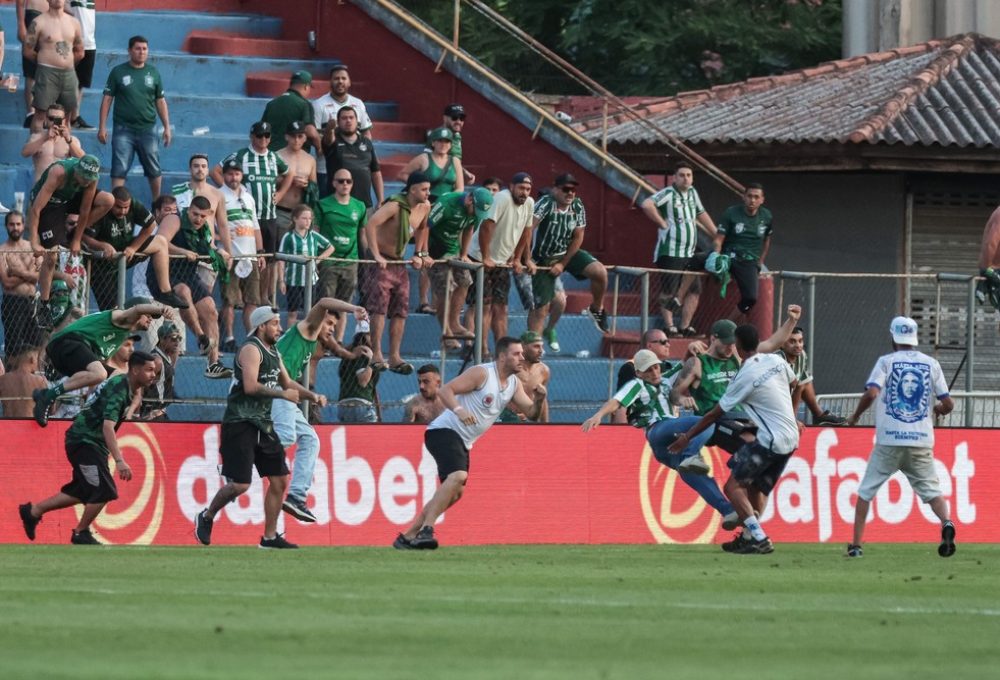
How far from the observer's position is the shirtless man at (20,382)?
59.7ft

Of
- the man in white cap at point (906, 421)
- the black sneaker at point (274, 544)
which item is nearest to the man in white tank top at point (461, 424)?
the black sneaker at point (274, 544)

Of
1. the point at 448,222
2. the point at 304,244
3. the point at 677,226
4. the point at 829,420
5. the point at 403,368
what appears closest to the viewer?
the point at 304,244

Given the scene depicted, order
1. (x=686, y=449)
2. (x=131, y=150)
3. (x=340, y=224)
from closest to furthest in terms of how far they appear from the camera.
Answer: (x=686, y=449)
(x=340, y=224)
(x=131, y=150)

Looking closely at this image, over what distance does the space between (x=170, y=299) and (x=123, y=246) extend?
678 mm

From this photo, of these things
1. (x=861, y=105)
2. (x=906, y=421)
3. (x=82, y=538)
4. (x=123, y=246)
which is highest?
(x=861, y=105)

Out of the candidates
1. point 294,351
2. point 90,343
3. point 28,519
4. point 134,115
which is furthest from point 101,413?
point 134,115

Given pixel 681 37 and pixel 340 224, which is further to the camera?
pixel 681 37

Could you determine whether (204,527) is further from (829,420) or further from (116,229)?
(829,420)

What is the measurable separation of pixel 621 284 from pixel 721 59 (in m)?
13.8

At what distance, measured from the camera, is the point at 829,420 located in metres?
21.7

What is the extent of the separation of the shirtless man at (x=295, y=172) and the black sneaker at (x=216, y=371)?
280 centimetres

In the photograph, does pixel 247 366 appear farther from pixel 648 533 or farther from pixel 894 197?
pixel 894 197

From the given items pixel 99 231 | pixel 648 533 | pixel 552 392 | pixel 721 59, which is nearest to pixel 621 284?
pixel 552 392

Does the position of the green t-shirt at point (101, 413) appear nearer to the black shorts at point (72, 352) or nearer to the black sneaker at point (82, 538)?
the black shorts at point (72, 352)
